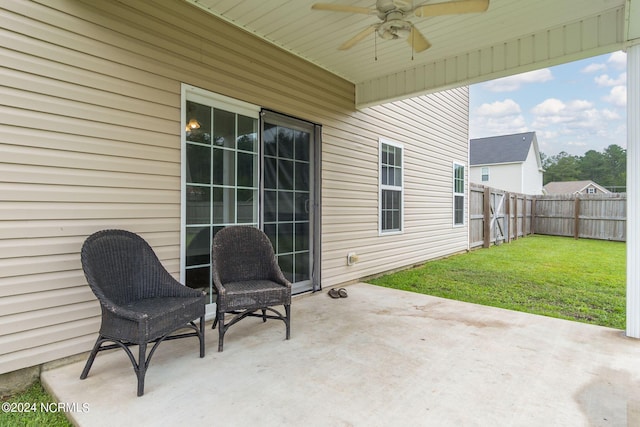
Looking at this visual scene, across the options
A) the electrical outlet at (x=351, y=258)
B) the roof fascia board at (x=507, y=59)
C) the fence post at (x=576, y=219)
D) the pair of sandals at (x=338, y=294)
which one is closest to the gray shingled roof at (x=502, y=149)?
the fence post at (x=576, y=219)

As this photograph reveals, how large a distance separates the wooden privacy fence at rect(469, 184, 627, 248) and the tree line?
2668 centimetres

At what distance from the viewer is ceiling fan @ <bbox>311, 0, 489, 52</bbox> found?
2.29m

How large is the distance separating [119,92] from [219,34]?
1.18m

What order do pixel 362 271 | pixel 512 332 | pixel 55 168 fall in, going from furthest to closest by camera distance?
pixel 362 271 < pixel 512 332 < pixel 55 168

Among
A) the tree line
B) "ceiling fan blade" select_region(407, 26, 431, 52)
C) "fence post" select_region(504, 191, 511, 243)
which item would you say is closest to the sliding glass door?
"ceiling fan blade" select_region(407, 26, 431, 52)

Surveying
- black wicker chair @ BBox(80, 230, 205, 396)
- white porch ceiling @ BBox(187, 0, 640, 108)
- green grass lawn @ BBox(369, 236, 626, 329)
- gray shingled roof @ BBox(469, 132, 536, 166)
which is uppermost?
gray shingled roof @ BBox(469, 132, 536, 166)

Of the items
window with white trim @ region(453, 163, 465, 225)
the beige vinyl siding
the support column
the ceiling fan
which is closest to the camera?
the beige vinyl siding

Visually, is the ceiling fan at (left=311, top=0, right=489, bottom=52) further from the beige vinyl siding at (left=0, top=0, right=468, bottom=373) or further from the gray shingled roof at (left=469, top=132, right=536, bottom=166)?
the gray shingled roof at (left=469, top=132, right=536, bottom=166)

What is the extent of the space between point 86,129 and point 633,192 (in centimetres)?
454

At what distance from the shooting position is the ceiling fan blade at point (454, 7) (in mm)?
2248

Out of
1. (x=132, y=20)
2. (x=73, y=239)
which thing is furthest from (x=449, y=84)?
(x=73, y=239)

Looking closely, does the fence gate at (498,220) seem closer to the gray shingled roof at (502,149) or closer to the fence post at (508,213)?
the fence post at (508,213)

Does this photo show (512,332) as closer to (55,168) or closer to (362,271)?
(362,271)

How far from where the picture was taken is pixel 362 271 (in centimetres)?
511
